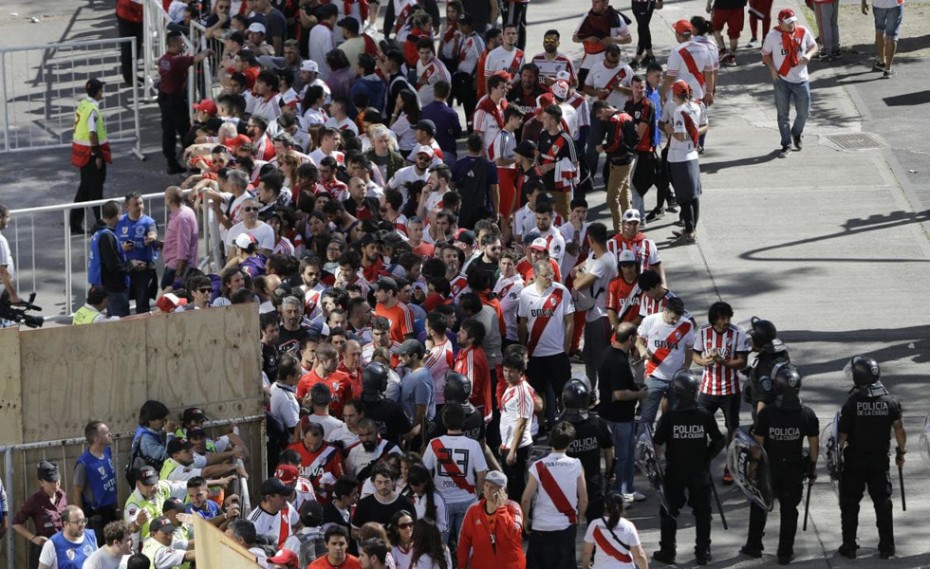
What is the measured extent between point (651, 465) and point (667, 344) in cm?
138

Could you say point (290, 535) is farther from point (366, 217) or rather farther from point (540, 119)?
point (540, 119)

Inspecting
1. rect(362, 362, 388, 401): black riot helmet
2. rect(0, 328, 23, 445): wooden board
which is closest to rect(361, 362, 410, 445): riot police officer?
rect(362, 362, 388, 401): black riot helmet

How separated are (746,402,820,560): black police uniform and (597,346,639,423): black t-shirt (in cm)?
117

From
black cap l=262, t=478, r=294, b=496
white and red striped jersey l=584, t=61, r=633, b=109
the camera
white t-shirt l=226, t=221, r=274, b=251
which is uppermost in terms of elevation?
white and red striped jersey l=584, t=61, r=633, b=109

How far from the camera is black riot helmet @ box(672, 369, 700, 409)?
12.8 meters

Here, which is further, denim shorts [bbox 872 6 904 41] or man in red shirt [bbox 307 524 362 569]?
denim shorts [bbox 872 6 904 41]

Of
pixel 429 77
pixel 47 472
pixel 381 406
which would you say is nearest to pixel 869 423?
pixel 381 406

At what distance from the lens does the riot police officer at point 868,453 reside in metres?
12.9

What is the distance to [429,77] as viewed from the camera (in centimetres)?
2050

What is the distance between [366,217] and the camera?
Answer: 662 inches

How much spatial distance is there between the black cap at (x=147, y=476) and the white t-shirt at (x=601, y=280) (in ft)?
16.3

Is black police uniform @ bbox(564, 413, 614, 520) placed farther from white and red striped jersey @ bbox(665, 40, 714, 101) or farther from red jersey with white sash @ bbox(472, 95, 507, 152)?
white and red striped jersey @ bbox(665, 40, 714, 101)

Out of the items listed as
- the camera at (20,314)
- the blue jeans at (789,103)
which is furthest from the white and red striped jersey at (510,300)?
the blue jeans at (789,103)

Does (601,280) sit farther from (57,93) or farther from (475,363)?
(57,93)
